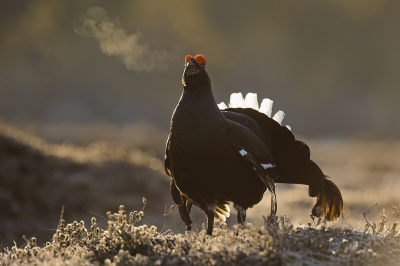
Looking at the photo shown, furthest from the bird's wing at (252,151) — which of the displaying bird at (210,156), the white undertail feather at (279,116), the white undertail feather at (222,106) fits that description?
the white undertail feather at (222,106)

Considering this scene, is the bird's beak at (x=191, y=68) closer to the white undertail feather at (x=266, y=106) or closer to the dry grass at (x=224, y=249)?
the dry grass at (x=224, y=249)

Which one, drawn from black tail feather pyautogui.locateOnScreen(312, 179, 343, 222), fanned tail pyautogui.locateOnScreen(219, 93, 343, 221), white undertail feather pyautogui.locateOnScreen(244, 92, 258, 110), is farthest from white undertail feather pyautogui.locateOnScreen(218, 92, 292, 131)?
black tail feather pyautogui.locateOnScreen(312, 179, 343, 222)

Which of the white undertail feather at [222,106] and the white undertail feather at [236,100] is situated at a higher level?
the white undertail feather at [236,100]

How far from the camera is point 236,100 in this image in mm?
6508

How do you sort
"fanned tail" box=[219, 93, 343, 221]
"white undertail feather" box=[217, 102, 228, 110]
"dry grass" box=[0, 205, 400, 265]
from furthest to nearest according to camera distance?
"white undertail feather" box=[217, 102, 228, 110]
"fanned tail" box=[219, 93, 343, 221]
"dry grass" box=[0, 205, 400, 265]

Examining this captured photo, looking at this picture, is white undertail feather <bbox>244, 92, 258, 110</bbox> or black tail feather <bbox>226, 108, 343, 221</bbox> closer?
black tail feather <bbox>226, 108, 343, 221</bbox>

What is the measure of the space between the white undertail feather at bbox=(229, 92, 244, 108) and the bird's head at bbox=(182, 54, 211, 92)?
1967 mm

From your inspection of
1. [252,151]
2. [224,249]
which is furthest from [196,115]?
[224,249]

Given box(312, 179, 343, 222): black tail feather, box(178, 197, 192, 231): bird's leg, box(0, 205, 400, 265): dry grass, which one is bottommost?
box(0, 205, 400, 265): dry grass

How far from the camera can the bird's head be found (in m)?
4.38

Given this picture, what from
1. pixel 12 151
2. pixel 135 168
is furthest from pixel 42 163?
pixel 135 168

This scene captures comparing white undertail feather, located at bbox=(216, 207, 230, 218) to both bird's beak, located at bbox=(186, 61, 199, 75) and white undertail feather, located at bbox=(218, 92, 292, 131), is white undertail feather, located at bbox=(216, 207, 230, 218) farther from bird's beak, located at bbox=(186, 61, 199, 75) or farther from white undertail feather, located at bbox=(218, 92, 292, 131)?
bird's beak, located at bbox=(186, 61, 199, 75)

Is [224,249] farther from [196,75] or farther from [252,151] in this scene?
[196,75]

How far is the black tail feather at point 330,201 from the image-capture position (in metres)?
5.17
